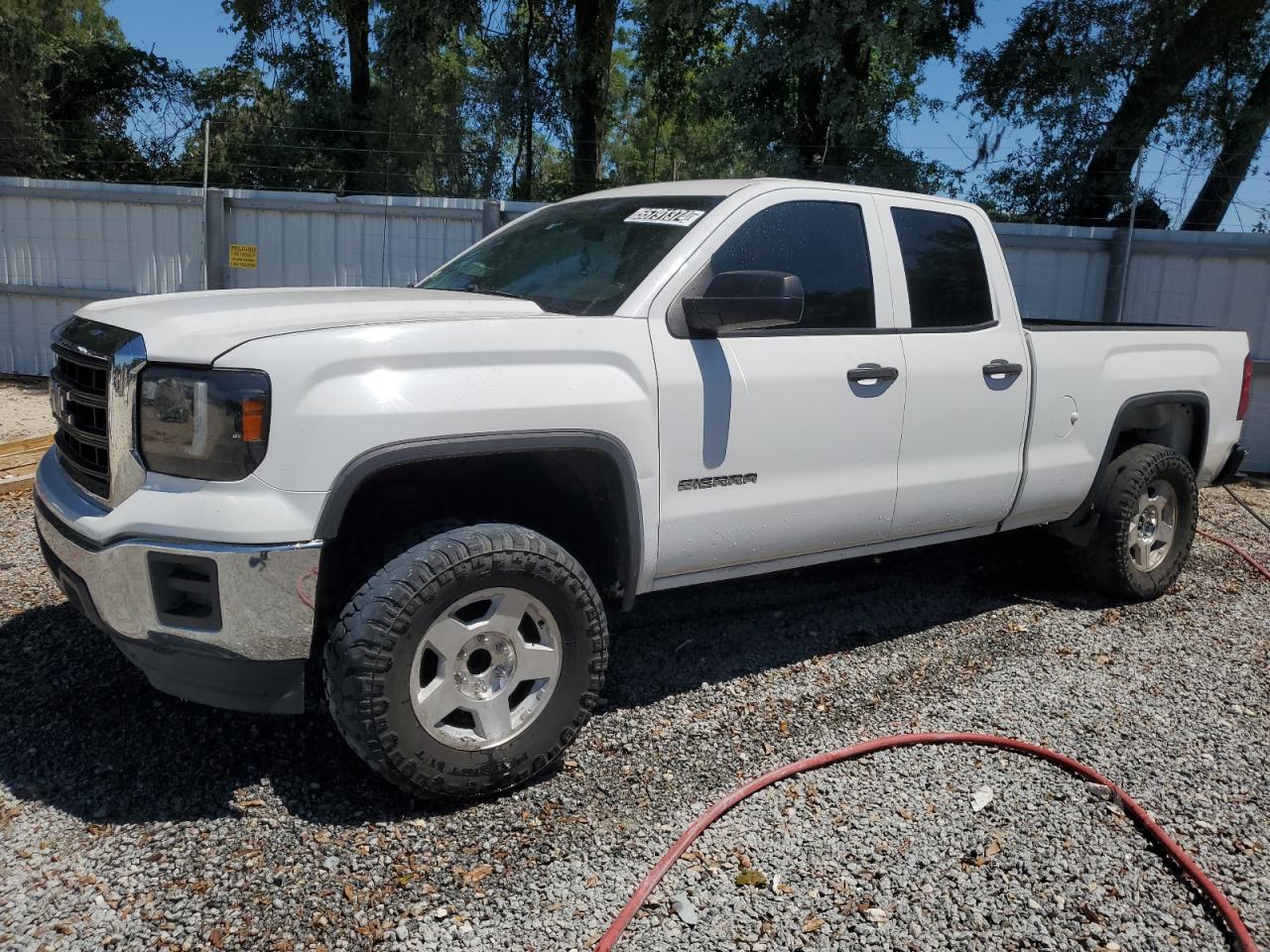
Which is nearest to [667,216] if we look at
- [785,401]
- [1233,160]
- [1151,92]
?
[785,401]

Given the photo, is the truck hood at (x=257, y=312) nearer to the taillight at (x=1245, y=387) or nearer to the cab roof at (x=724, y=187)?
the cab roof at (x=724, y=187)

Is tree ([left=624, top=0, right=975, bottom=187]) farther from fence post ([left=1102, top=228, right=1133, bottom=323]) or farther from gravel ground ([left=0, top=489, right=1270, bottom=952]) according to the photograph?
gravel ground ([left=0, top=489, right=1270, bottom=952])

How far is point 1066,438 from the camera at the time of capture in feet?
16.4

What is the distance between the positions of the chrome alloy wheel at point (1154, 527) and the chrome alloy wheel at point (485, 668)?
350 centimetres

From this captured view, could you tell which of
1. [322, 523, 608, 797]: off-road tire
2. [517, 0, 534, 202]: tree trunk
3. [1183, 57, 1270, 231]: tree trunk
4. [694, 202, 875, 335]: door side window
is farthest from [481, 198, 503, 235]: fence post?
[1183, 57, 1270, 231]: tree trunk

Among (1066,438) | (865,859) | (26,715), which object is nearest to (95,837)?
(26,715)

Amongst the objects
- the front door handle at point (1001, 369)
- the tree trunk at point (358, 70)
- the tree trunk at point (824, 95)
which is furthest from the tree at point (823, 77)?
the front door handle at point (1001, 369)

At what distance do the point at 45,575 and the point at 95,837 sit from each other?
2.56 m

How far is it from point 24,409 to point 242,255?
258 cm

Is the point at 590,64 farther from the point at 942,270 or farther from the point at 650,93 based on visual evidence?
the point at 942,270

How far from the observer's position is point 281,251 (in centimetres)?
1086

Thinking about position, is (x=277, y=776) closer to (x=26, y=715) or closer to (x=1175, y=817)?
(x=26, y=715)

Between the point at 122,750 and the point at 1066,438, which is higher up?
the point at 1066,438

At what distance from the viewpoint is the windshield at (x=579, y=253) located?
376 cm
